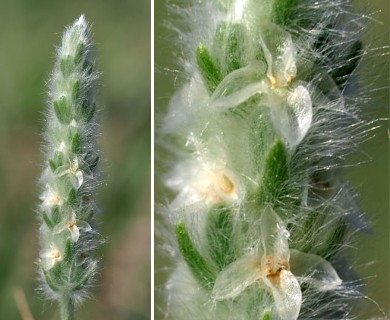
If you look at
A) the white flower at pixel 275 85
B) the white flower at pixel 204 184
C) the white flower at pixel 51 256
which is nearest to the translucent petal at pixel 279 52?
the white flower at pixel 275 85

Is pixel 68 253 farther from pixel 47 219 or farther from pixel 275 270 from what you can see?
pixel 275 270

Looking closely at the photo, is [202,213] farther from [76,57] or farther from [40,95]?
[40,95]

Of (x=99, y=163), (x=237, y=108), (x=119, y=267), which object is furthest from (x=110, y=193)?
(x=237, y=108)

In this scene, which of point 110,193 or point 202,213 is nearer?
point 202,213

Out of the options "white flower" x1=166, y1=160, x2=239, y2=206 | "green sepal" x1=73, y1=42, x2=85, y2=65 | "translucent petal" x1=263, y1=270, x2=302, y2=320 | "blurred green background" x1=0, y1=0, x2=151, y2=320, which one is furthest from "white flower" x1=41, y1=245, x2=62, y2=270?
"translucent petal" x1=263, y1=270, x2=302, y2=320

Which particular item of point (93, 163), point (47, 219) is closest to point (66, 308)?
point (47, 219)

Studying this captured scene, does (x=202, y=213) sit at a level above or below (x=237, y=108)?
below
